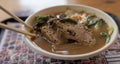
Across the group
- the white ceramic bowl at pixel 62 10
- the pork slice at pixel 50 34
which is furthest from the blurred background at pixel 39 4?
the pork slice at pixel 50 34

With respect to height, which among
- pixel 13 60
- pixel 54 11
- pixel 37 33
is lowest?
pixel 13 60

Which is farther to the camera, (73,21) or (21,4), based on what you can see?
(21,4)

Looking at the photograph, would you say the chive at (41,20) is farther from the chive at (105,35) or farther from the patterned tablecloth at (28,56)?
the chive at (105,35)

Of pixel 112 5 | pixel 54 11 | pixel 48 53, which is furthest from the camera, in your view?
pixel 112 5

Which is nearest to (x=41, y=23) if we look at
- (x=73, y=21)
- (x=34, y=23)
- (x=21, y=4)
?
(x=34, y=23)

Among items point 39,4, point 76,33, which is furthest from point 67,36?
point 39,4

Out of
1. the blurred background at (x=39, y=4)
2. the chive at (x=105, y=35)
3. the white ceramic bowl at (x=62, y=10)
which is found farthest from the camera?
the blurred background at (x=39, y=4)

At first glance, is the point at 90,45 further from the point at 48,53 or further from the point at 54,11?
the point at 54,11

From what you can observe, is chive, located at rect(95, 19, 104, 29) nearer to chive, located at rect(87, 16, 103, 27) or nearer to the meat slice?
chive, located at rect(87, 16, 103, 27)

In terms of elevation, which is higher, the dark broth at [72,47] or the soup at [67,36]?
the soup at [67,36]

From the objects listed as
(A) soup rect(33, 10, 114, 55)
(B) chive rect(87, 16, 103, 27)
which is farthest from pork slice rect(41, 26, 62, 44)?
(B) chive rect(87, 16, 103, 27)

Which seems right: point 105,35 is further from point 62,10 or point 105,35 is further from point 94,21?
point 62,10
